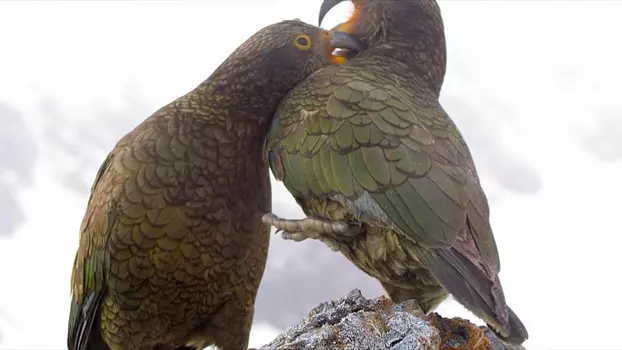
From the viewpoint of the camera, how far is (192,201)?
249cm

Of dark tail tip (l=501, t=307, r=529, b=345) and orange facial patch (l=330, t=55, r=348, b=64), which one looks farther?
orange facial patch (l=330, t=55, r=348, b=64)

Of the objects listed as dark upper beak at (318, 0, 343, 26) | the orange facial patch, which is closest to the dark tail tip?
the orange facial patch

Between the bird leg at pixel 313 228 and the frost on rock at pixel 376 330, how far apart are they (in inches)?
10.3

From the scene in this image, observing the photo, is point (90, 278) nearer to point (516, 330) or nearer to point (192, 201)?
point (192, 201)

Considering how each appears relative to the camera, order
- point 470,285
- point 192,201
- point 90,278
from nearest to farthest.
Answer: point 470,285, point 192,201, point 90,278

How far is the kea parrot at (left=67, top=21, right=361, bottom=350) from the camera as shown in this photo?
8.19 feet

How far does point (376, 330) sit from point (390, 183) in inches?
21.4

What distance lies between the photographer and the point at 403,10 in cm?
259

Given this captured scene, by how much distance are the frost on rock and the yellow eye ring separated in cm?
101

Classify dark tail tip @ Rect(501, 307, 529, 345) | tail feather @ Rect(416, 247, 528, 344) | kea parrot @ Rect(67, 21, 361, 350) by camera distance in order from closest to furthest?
1. tail feather @ Rect(416, 247, 528, 344)
2. dark tail tip @ Rect(501, 307, 529, 345)
3. kea parrot @ Rect(67, 21, 361, 350)

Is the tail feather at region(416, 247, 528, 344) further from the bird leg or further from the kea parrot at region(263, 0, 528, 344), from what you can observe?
the bird leg

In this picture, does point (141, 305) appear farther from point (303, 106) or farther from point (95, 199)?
point (303, 106)

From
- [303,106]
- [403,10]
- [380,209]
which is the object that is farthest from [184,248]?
[403,10]

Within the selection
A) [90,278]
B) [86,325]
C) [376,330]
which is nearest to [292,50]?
[376,330]
